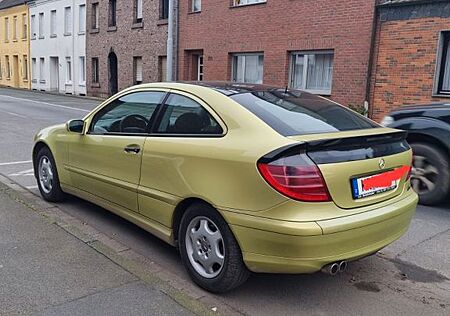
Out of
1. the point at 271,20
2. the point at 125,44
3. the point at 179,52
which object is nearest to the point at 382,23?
the point at 271,20

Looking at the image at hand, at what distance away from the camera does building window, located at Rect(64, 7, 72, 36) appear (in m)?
30.2

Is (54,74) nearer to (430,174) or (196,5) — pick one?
(196,5)

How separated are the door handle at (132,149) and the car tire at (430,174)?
375 centimetres

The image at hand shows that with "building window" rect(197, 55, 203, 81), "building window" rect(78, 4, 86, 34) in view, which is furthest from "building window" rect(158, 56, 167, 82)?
"building window" rect(78, 4, 86, 34)

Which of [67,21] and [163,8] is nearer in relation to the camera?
[163,8]

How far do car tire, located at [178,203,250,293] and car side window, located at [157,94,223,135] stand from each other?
0.58 metres

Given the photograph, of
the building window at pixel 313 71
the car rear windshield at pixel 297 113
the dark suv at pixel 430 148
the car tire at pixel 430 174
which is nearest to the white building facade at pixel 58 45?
the building window at pixel 313 71

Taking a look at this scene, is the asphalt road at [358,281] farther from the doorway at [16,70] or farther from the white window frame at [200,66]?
the doorway at [16,70]

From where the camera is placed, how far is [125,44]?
24.3 m

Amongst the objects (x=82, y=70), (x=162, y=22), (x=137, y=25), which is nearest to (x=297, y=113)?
(x=162, y=22)

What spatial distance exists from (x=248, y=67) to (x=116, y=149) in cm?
1321

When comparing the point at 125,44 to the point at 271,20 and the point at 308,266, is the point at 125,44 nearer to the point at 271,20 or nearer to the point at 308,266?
the point at 271,20

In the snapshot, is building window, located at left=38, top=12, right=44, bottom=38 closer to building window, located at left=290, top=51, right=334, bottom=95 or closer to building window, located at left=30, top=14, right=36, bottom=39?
building window, located at left=30, top=14, right=36, bottom=39

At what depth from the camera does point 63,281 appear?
3.48 m
